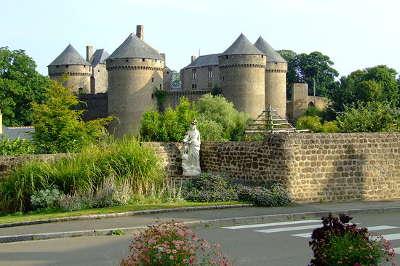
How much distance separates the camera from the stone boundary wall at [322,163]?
18844mm

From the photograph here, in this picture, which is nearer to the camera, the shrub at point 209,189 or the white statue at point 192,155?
the shrub at point 209,189

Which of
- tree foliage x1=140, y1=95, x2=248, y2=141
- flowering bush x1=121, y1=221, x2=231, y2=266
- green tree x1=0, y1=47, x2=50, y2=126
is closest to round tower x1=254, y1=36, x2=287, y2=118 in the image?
tree foliage x1=140, y1=95, x2=248, y2=141

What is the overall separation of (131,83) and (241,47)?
45.2 feet

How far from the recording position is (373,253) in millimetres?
6941

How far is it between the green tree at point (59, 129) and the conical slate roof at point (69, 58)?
6969 centimetres

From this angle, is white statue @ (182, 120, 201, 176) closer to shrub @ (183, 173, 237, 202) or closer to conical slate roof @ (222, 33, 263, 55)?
shrub @ (183, 173, 237, 202)

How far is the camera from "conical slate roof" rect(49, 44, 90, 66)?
93.8 meters

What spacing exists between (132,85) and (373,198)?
6184cm

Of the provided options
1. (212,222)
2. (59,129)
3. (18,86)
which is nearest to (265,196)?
(212,222)

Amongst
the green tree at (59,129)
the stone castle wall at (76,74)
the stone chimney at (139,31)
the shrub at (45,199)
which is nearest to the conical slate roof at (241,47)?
the stone chimney at (139,31)

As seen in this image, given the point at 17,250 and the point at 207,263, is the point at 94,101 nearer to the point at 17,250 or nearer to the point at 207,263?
the point at 17,250

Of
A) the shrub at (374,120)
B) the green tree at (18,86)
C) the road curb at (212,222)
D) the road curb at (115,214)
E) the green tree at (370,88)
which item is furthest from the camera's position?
the green tree at (370,88)

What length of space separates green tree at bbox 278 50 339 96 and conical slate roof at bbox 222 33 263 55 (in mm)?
25295

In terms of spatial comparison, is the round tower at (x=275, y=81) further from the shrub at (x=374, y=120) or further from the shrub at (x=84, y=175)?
the shrub at (x=84, y=175)
